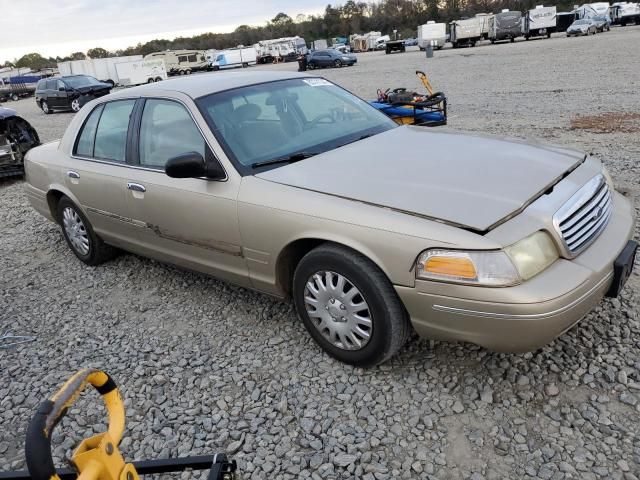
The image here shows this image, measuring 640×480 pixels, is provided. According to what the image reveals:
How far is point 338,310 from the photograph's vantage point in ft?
9.96

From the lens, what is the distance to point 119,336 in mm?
3902

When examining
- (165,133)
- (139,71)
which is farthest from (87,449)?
(139,71)

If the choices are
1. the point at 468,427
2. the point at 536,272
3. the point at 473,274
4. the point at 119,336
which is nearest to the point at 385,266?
the point at 473,274

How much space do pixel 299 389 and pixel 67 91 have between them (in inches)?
932

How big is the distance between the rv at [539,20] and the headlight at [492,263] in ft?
145

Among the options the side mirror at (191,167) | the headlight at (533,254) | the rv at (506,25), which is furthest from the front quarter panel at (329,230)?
the rv at (506,25)

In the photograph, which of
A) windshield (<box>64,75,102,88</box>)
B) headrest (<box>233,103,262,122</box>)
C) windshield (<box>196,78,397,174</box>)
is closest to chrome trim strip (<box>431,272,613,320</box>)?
windshield (<box>196,78,397,174</box>)

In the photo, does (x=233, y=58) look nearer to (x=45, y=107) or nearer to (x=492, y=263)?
(x=45, y=107)

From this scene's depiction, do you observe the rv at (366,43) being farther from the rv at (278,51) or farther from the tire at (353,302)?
the tire at (353,302)

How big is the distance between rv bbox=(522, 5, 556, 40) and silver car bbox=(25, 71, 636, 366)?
43.2 metres

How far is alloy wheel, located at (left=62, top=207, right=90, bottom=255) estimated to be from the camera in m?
4.95

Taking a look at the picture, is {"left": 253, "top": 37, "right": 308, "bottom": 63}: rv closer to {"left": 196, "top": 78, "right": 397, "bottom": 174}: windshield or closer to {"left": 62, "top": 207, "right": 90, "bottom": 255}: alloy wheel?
{"left": 62, "top": 207, "right": 90, "bottom": 255}: alloy wheel

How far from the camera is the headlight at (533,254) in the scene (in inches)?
97.9

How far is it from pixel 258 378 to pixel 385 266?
1.09m
